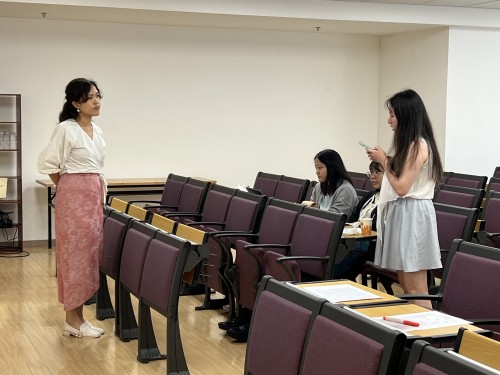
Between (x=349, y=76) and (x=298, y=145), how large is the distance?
1328mm

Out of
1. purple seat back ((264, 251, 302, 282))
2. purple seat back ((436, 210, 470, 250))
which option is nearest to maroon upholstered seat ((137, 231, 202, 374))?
purple seat back ((264, 251, 302, 282))

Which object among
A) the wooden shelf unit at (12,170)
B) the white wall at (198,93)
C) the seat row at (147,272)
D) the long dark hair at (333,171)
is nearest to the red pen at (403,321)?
the seat row at (147,272)

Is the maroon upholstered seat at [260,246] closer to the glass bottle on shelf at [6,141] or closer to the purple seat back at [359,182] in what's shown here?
the purple seat back at [359,182]

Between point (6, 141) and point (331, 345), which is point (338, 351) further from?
point (6, 141)

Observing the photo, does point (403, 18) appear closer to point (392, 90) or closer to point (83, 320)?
point (392, 90)

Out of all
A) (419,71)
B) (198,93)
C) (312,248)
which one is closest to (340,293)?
(312,248)

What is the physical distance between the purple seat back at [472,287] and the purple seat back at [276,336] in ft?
3.79

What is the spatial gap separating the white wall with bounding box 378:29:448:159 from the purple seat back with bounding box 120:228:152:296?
248 inches

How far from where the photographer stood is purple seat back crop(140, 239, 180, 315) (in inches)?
166

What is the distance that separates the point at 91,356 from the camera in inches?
194

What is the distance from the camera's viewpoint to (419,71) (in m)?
10.6

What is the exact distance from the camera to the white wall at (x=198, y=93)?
955 cm

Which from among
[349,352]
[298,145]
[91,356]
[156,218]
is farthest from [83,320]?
[298,145]

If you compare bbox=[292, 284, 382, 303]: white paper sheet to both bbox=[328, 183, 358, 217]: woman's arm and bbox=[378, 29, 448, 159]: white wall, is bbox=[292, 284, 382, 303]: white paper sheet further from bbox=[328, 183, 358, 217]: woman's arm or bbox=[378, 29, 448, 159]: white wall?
bbox=[378, 29, 448, 159]: white wall
